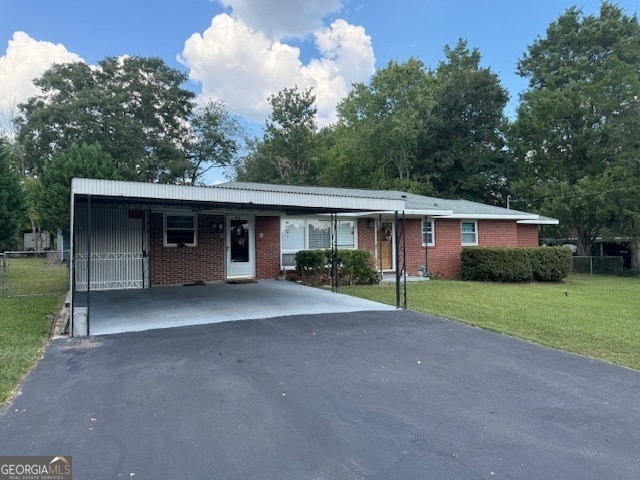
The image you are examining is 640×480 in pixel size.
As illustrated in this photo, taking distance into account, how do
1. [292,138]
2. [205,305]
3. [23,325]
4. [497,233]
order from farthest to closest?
[292,138], [497,233], [205,305], [23,325]

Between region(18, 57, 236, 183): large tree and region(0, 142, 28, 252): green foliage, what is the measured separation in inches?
435

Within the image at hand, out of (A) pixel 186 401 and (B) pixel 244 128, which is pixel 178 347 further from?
(B) pixel 244 128

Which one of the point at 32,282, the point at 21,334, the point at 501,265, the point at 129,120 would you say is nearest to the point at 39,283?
the point at 32,282

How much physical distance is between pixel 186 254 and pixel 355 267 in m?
5.31

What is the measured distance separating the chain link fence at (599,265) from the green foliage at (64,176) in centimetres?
2270

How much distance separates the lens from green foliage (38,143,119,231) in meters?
16.0

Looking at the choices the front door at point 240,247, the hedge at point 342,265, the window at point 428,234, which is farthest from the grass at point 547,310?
the front door at point 240,247

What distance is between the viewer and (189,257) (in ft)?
43.4

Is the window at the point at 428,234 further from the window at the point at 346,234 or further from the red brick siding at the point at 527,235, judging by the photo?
the red brick siding at the point at 527,235

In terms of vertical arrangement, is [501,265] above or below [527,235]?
below

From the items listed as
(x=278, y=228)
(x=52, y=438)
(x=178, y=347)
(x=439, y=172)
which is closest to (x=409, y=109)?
(x=439, y=172)

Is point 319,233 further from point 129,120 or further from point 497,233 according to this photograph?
point 129,120

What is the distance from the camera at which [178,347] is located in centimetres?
604

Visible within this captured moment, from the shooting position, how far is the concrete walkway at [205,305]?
780cm
